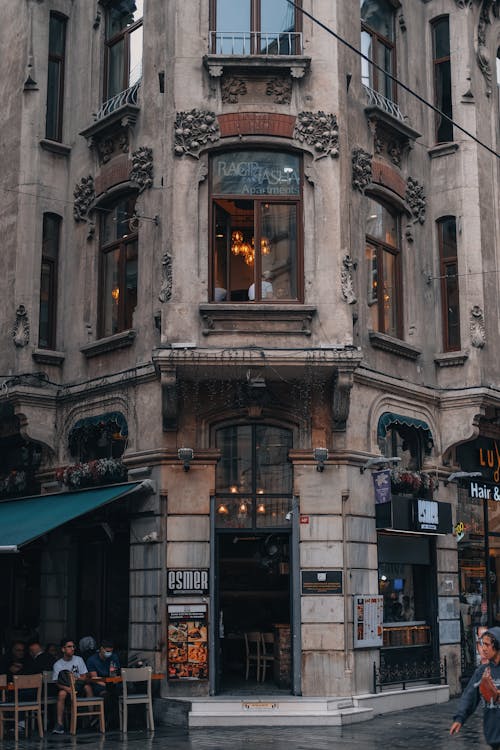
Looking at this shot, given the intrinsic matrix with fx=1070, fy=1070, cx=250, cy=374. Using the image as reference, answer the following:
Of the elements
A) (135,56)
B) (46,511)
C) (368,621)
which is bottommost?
(368,621)

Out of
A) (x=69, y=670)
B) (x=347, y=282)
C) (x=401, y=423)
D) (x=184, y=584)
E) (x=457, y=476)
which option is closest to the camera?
(x=69, y=670)

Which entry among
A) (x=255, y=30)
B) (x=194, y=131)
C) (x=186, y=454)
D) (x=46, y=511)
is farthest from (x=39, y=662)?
(x=255, y=30)

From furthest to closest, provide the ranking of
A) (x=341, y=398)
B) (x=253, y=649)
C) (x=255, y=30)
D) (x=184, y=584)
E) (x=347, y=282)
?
(x=253, y=649) → (x=255, y=30) → (x=347, y=282) → (x=341, y=398) → (x=184, y=584)

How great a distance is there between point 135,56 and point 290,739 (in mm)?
13083

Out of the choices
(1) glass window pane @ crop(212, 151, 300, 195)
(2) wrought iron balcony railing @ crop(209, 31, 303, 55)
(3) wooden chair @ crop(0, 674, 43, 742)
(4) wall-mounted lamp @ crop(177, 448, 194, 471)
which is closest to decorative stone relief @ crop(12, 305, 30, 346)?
(4) wall-mounted lamp @ crop(177, 448, 194, 471)

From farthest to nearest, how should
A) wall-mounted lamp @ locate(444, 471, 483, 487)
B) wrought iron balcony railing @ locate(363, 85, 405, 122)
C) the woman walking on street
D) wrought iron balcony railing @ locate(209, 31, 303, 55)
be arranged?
wall-mounted lamp @ locate(444, 471, 483, 487)
wrought iron balcony railing @ locate(363, 85, 405, 122)
wrought iron balcony railing @ locate(209, 31, 303, 55)
the woman walking on street

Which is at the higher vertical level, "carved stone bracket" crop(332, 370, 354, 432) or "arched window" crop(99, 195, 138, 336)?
"arched window" crop(99, 195, 138, 336)

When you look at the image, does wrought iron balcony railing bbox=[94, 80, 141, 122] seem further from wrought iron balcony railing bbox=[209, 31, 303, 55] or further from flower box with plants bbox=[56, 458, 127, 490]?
flower box with plants bbox=[56, 458, 127, 490]

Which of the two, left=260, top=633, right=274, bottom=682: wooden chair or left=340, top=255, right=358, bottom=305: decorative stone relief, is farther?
left=260, top=633, right=274, bottom=682: wooden chair

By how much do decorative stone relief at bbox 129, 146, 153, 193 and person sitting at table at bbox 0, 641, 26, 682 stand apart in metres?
8.53

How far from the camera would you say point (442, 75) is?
22422 millimetres

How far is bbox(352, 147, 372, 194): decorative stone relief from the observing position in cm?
1941

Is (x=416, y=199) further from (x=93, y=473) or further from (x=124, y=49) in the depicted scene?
(x=93, y=473)

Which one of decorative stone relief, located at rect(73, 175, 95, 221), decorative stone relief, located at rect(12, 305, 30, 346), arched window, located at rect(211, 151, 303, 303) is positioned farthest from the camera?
decorative stone relief, located at rect(73, 175, 95, 221)
